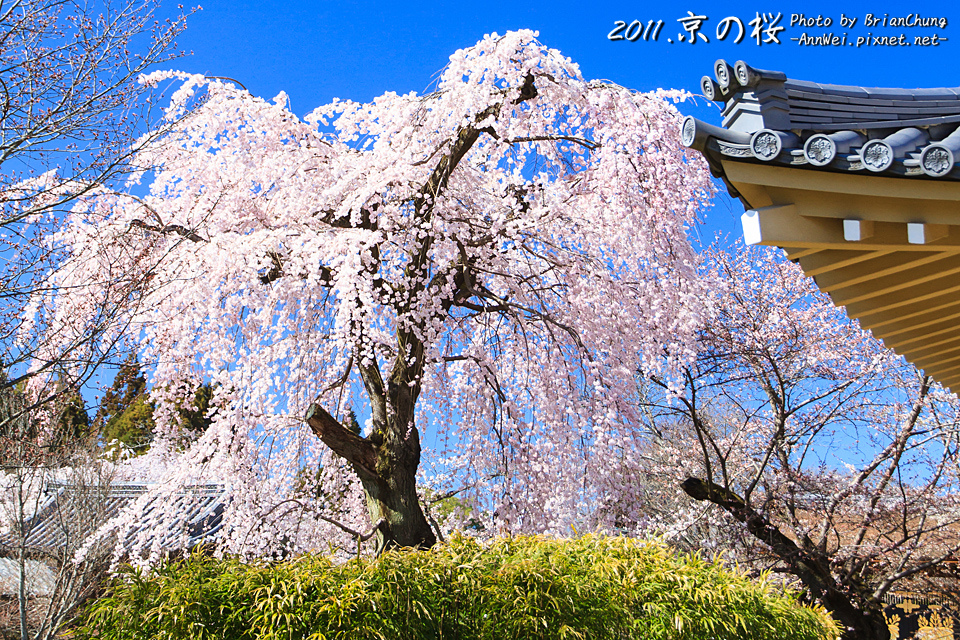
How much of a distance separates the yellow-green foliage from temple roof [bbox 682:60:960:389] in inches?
86.1

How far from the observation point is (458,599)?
12.4 ft

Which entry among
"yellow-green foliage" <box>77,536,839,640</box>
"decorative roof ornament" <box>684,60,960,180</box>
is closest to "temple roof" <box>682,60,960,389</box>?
"decorative roof ornament" <box>684,60,960,180</box>

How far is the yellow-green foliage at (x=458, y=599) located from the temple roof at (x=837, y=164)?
2.19 meters

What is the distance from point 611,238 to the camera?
642cm

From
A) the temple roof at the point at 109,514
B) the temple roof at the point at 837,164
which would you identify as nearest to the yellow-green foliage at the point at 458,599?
the temple roof at the point at 837,164

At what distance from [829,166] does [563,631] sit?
2711 mm

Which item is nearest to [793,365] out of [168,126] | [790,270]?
[790,270]

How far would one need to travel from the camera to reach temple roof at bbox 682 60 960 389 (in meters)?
2.32

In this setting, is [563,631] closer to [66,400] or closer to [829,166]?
[829,166]

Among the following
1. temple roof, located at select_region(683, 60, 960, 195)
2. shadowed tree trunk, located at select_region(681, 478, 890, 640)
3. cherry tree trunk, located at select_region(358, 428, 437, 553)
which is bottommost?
shadowed tree trunk, located at select_region(681, 478, 890, 640)

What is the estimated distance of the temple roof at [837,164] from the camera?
7.62 ft

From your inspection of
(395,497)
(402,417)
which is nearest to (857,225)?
(402,417)

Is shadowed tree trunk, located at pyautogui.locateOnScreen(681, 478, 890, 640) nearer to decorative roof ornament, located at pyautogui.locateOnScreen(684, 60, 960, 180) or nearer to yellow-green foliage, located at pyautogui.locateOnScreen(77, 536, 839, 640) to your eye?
yellow-green foliage, located at pyautogui.locateOnScreen(77, 536, 839, 640)

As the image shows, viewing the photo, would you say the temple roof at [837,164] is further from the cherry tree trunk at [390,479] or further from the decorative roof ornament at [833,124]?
the cherry tree trunk at [390,479]
